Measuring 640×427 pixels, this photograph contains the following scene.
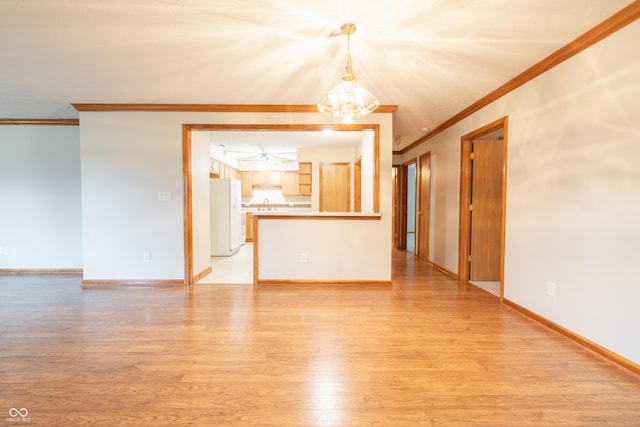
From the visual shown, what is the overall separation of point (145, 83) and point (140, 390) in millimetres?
2895

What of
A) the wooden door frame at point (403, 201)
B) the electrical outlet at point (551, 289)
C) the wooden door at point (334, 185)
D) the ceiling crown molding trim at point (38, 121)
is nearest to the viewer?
the electrical outlet at point (551, 289)

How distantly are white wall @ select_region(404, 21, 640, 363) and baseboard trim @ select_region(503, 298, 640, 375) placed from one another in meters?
0.04

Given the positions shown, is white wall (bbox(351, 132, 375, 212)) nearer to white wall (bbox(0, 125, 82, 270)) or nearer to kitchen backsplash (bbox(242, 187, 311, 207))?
kitchen backsplash (bbox(242, 187, 311, 207))

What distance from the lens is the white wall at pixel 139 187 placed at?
12.1ft

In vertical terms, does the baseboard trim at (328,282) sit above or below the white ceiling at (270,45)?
below

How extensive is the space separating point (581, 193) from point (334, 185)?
4595 mm

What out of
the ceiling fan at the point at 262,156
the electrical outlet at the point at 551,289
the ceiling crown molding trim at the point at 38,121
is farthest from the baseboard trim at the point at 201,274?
the electrical outlet at the point at 551,289

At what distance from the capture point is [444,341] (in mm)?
2199

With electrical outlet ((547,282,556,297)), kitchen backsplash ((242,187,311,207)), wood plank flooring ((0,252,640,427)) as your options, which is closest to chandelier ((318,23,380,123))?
wood plank flooring ((0,252,640,427))

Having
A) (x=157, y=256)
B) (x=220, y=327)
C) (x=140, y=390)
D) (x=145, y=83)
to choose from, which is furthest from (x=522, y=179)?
(x=157, y=256)

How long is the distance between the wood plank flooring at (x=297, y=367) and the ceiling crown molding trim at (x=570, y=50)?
90.8 inches

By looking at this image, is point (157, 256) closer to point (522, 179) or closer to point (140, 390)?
point (140, 390)

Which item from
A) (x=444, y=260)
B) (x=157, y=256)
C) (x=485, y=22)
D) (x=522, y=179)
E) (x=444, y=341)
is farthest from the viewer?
(x=444, y=260)

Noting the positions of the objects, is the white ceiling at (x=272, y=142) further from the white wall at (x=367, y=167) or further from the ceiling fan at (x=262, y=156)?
the white wall at (x=367, y=167)
